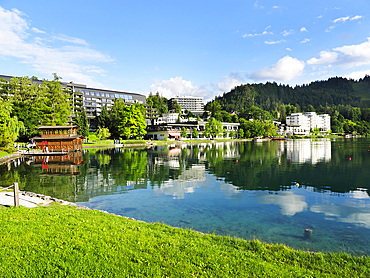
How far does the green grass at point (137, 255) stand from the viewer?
21.9 ft

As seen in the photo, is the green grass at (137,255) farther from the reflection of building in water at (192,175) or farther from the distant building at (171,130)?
the distant building at (171,130)

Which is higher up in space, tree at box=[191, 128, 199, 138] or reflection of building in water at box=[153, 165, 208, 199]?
tree at box=[191, 128, 199, 138]

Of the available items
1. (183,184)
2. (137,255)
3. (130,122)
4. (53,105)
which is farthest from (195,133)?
(137,255)

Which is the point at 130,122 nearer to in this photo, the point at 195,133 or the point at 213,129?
the point at 195,133

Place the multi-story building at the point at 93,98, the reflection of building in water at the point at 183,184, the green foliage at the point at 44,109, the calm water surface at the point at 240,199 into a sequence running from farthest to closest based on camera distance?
the multi-story building at the point at 93,98 → the green foliage at the point at 44,109 → the reflection of building in water at the point at 183,184 → the calm water surface at the point at 240,199

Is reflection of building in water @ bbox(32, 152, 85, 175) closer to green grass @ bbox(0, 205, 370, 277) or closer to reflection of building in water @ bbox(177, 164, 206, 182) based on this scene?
reflection of building in water @ bbox(177, 164, 206, 182)

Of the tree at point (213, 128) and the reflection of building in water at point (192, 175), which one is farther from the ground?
the tree at point (213, 128)

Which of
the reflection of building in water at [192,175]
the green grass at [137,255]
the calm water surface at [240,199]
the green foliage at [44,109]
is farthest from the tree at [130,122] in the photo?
the green grass at [137,255]

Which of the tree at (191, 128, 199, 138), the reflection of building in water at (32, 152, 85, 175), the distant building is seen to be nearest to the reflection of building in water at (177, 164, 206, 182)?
the reflection of building in water at (32, 152, 85, 175)

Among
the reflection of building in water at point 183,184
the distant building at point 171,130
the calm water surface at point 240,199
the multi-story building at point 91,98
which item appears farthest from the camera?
the multi-story building at point 91,98

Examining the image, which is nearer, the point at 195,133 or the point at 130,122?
the point at 130,122

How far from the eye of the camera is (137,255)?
7.57 meters

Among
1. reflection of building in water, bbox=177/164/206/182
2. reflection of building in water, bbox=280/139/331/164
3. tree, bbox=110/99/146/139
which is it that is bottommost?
reflection of building in water, bbox=280/139/331/164

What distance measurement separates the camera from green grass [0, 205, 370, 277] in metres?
6.68
